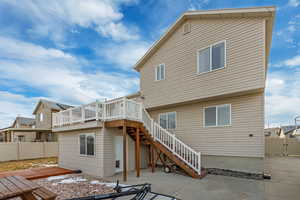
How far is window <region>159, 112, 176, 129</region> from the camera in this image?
1058cm

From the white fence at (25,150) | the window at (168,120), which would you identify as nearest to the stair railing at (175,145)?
the window at (168,120)

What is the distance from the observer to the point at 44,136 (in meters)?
23.1

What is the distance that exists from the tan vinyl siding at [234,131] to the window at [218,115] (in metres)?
0.20

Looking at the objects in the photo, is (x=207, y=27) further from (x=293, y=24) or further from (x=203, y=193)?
(x=203, y=193)

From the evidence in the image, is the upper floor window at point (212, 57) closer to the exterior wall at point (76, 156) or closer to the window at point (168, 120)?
the window at point (168, 120)

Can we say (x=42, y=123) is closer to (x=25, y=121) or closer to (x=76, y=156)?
(x=25, y=121)

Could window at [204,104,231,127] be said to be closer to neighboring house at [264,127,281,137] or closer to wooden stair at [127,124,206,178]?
wooden stair at [127,124,206,178]

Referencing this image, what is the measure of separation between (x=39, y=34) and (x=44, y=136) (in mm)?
17192

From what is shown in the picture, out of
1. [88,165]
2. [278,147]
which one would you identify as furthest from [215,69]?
[278,147]

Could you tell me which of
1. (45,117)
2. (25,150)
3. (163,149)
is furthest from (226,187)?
(45,117)

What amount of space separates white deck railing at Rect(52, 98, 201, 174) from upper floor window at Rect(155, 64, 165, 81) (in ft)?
8.77

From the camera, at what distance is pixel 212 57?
8.45 metres

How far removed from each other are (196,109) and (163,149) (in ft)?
9.49

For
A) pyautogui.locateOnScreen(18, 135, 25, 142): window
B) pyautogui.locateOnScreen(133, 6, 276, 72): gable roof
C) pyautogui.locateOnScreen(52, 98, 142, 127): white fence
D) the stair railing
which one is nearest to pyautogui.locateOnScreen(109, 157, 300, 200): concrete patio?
the stair railing
